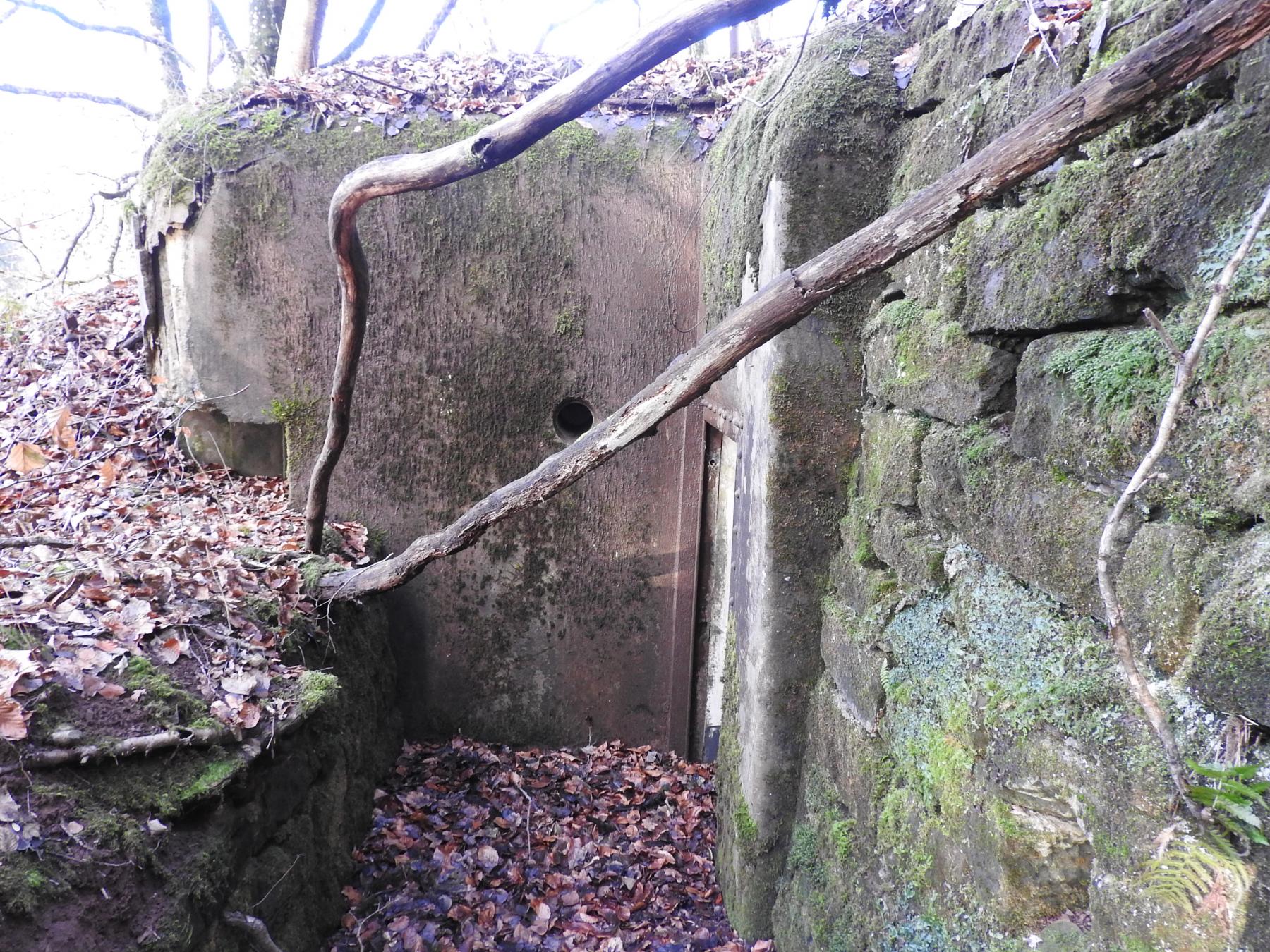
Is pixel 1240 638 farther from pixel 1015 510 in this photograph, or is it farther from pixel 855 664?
pixel 855 664

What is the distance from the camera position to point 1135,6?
1401 mm

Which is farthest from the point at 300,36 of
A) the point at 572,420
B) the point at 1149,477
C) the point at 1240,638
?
the point at 1240,638

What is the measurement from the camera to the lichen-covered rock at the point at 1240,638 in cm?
98

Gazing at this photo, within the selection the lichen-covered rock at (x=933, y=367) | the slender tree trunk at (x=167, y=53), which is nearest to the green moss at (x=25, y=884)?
the lichen-covered rock at (x=933, y=367)

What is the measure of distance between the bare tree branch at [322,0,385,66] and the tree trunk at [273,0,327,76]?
3398 millimetres

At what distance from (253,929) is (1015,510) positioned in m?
2.32

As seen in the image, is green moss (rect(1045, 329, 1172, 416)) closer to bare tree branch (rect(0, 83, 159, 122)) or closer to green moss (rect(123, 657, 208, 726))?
green moss (rect(123, 657, 208, 726))

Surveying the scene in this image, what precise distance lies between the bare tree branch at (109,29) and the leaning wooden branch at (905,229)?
24.0ft

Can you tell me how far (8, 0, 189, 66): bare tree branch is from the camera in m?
7.27

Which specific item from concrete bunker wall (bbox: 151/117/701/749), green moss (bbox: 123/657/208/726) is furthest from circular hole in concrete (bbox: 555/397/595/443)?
green moss (bbox: 123/657/208/726)

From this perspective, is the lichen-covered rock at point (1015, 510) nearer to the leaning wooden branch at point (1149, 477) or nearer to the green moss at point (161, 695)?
the leaning wooden branch at point (1149, 477)

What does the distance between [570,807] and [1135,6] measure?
3.83m

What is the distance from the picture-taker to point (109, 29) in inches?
301

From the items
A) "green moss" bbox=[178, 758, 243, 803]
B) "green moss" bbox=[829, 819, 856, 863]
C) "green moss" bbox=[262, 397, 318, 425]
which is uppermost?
"green moss" bbox=[262, 397, 318, 425]
